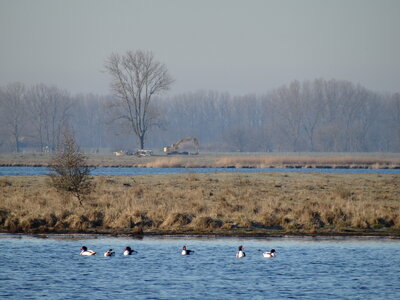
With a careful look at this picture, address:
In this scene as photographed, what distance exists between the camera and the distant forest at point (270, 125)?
142500mm

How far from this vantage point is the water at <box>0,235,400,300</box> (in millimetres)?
19219

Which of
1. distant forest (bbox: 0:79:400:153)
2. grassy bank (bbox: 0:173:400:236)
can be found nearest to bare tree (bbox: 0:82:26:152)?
distant forest (bbox: 0:79:400:153)

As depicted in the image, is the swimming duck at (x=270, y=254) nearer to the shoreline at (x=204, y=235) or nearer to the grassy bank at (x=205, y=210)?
the shoreline at (x=204, y=235)

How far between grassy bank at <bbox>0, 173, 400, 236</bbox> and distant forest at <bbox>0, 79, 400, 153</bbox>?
9167 centimetres

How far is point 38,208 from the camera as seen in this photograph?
3238 cm

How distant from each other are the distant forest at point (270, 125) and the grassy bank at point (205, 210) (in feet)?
301

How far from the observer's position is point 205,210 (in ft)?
108

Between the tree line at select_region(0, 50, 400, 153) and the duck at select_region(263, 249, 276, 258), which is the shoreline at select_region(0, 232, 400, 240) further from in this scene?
the tree line at select_region(0, 50, 400, 153)

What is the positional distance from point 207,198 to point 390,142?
4747 inches

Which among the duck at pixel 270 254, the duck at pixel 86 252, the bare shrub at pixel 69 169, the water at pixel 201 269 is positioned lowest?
the water at pixel 201 269

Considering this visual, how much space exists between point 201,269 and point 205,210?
1064 cm

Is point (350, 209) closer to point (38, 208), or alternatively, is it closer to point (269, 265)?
point (269, 265)

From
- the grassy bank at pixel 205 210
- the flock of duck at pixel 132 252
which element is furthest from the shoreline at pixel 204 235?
the flock of duck at pixel 132 252

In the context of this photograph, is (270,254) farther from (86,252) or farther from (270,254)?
(86,252)
